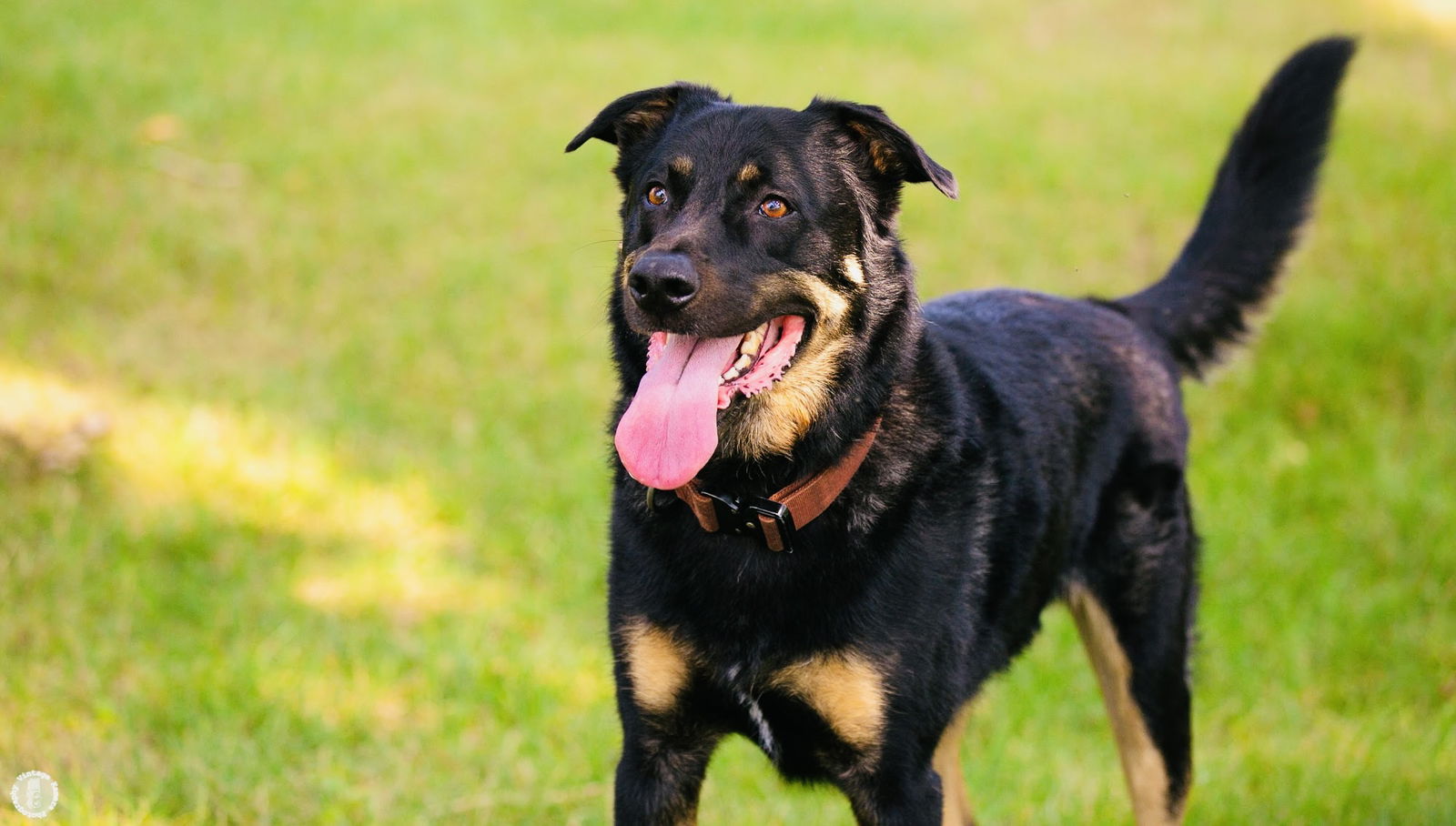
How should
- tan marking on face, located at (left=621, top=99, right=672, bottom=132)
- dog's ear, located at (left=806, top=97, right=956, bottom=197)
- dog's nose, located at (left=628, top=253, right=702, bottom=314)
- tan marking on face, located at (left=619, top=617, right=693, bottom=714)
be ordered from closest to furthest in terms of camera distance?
1. dog's nose, located at (left=628, top=253, right=702, bottom=314)
2. tan marking on face, located at (left=619, top=617, right=693, bottom=714)
3. dog's ear, located at (left=806, top=97, right=956, bottom=197)
4. tan marking on face, located at (left=621, top=99, right=672, bottom=132)

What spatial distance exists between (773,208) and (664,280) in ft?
1.40

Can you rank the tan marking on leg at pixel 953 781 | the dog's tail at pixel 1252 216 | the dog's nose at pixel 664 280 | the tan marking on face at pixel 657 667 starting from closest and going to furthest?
the dog's nose at pixel 664 280
the tan marking on face at pixel 657 667
the tan marking on leg at pixel 953 781
the dog's tail at pixel 1252 216

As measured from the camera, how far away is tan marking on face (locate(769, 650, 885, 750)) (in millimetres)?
3119

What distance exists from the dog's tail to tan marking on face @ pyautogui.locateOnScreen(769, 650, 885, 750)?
80.8 inches

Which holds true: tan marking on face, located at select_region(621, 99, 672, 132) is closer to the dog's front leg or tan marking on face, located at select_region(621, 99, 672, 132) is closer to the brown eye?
the brown eye

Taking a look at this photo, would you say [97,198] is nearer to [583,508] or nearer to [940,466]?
[583,508]

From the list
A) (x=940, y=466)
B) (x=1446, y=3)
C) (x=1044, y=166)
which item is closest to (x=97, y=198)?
(x=1044, y=166)

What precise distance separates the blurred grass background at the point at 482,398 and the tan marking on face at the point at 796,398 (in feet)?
1.91

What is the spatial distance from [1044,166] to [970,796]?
23.1 ft

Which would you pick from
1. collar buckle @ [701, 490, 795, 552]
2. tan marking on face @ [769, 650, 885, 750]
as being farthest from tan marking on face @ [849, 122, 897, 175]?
tan marking on face @ [769, 650, 885, 750]

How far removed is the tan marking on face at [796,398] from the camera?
3244mm

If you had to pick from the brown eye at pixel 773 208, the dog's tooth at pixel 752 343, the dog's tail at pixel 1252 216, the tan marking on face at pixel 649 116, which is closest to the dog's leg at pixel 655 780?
the dog's tooth at pixel 752 343

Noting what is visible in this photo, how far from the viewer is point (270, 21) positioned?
12.9 m

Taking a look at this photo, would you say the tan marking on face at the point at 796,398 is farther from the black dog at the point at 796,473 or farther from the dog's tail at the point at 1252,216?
the dog's tail at the point at 1252,216
